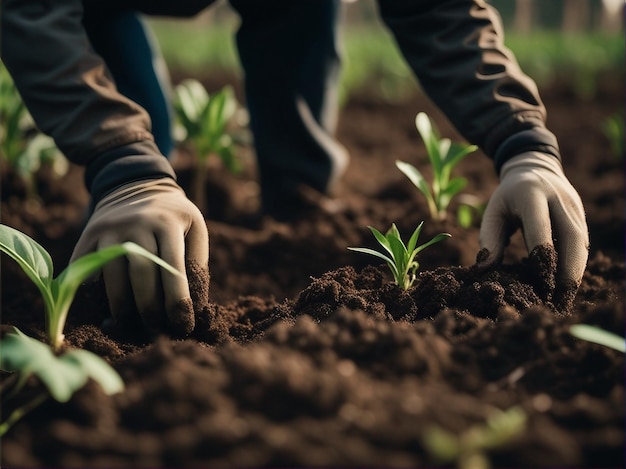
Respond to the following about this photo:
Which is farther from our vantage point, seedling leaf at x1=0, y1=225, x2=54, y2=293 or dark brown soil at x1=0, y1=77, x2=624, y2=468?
seedling leaf at x1=0, y1=225, x2=54, y2=293

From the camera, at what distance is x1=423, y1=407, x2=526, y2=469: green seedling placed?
91 cm

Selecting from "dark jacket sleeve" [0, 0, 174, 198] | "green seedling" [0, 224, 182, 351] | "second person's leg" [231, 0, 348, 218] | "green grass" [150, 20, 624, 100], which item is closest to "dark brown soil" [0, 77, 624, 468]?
"green seedling" [0, 224, 182, 351]

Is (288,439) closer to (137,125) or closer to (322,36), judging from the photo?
(137,125)

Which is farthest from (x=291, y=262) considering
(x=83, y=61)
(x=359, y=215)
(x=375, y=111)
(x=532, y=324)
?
(x=375, y=111)

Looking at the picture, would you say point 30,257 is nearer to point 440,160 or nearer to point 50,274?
point 50,274

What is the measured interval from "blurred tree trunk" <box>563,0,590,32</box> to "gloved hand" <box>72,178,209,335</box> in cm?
2061

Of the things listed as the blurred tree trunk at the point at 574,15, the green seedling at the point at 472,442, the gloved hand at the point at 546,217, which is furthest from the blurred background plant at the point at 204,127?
the blurred tree trunk at the point at 574,15

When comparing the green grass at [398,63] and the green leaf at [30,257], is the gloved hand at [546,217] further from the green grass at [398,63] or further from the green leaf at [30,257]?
the green grass at [398,63]

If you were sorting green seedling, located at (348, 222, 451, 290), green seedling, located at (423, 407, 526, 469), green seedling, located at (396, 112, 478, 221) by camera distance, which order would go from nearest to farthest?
green seedling, located at (423, 407, 526, 469) < green seedling, located at (348, 222, 451, 290) < green seedling, located at (396, 112, 478, 221)

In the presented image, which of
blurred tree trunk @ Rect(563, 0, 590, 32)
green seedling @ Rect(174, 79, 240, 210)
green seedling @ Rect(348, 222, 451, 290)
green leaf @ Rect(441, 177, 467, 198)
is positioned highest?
green seedling @ Rect(348, 222, 451, 290)

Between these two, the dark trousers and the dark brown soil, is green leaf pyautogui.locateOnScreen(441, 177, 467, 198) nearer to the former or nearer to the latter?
the dark brown soil

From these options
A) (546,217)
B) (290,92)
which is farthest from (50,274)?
(290,92)

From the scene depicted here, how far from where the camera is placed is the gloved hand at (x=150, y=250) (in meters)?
1.52

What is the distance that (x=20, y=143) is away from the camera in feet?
10.6
